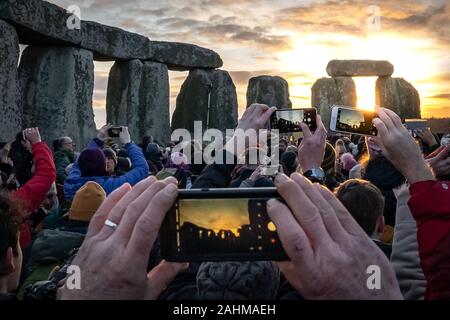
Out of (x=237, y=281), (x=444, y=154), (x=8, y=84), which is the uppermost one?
(x=8, y=84)

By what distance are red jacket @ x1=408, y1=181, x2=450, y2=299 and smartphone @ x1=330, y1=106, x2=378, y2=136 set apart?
0.83 m

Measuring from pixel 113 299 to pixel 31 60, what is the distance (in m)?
12.1

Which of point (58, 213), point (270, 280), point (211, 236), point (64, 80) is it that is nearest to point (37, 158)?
point (58, 213)

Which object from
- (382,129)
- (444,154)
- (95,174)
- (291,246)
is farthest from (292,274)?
(95,174)

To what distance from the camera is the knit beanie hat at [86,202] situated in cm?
281

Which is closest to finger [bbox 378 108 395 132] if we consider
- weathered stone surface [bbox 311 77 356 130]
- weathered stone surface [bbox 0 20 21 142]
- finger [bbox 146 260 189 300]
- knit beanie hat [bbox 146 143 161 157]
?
finger [bbox 146 260 189 300]

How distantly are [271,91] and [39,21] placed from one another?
14458 mm

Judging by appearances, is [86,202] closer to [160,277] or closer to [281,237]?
[160,277]

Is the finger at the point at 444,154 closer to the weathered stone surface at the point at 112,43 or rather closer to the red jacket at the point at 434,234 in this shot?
the red jacket at the point at 434,234

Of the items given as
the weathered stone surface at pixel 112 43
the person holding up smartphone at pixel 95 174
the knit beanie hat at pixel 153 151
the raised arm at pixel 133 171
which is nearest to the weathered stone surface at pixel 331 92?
the weathered stone surface at pixel 112 43

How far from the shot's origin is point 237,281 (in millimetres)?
1399

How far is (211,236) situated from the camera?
101 centimetres

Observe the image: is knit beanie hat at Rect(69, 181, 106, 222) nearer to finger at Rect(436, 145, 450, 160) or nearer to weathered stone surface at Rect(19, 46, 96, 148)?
finger at Rect(436, 145, 450, 160)

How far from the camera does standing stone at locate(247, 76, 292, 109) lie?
77.6ft
